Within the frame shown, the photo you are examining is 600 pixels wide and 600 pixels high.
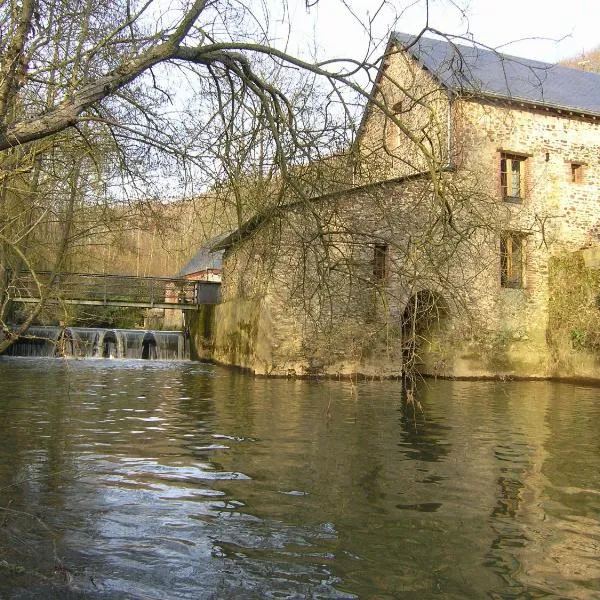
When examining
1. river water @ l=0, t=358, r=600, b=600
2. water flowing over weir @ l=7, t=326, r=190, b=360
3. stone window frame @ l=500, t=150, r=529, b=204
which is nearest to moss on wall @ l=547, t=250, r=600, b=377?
stone window frame @ l=500, t=150, r=529, b=204

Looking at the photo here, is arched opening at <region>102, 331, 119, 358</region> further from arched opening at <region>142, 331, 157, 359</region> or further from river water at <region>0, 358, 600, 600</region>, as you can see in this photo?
river water at <region>0, 358, 600, 600</region>

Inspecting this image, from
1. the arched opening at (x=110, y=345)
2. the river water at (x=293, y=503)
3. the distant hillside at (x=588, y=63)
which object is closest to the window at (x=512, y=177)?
the distant hillside at (x=588, y=63)

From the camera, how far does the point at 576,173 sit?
1728 centimetres

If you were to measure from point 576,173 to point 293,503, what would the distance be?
15.3 m

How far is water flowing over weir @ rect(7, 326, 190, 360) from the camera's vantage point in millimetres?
19406

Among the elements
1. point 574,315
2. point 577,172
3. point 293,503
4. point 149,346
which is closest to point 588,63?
point 577,172

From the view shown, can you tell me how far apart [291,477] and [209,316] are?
15586 mm

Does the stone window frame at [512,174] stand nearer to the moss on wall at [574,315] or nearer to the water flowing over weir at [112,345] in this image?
the moss on wall at [574,315]

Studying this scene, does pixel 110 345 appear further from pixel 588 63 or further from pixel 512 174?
pixel 588 63

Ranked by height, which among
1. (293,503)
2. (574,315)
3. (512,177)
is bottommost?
(293,503)

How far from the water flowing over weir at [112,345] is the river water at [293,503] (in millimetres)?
10389

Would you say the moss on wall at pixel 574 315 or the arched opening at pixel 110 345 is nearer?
the moss on wall at pixel 574 315

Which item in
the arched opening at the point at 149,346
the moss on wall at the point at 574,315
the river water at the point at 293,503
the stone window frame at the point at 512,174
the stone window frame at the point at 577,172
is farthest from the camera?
the arched opening at the point at 149,346

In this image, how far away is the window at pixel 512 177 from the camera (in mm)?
16625
